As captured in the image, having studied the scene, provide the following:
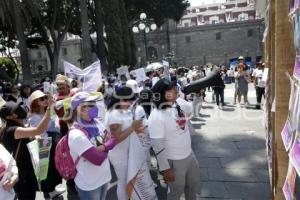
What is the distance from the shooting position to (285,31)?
255cm

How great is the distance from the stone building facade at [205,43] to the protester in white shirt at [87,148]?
53.1m

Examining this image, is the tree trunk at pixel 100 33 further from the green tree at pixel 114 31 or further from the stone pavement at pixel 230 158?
the stone pavement at pixel 230 158

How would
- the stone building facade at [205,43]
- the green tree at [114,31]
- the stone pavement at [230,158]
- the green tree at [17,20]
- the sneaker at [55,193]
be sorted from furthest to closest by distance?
the stone building facade at [205,43], the green tree at [114,31], the green tree at [17,20], the sneaker at [55,193], the stone pavement at [230,158]

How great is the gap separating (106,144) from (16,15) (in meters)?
15.0

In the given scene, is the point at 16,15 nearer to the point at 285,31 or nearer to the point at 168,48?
the point at 285,31

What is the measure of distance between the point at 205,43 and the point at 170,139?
187 feet

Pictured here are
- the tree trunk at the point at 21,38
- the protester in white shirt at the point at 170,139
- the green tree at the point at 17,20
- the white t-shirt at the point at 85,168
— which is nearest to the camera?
the white t-shirt at the point at 85,168

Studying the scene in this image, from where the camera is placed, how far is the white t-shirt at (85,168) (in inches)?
131

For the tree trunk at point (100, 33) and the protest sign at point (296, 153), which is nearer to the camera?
the protest sign at point (296, 153)

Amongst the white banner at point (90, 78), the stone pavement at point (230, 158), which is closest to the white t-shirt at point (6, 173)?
the stone pavement at point (230, 158)

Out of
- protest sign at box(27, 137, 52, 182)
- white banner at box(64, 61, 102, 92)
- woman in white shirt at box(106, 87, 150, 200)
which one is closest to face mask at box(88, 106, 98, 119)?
woman in white shirt at box(106, 87, 150, 200)

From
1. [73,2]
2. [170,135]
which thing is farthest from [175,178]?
[73,2]

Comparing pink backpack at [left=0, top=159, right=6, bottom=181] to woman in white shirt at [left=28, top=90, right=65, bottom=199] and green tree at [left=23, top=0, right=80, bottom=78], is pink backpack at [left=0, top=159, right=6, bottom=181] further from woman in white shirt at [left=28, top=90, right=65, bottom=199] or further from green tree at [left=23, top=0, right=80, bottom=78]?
green tree at [left=23, top=0, right=80, bottom=78]

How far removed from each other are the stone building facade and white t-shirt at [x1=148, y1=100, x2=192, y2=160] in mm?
52818
